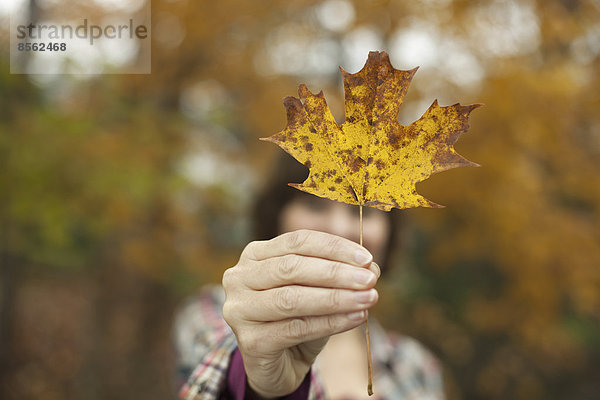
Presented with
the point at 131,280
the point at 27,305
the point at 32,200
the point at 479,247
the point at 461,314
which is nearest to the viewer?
the point at 32,200

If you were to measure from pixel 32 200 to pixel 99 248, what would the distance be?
129 inches

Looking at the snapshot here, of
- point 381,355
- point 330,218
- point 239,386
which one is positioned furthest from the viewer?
point 381,355

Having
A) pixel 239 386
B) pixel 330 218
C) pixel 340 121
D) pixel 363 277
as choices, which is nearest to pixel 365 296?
pixel 363 277

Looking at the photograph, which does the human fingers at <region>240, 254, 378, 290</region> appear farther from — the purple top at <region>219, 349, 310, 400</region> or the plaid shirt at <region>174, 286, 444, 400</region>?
the plaid shirt at <region>174, 286, 444, 400</region>

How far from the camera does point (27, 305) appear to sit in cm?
719

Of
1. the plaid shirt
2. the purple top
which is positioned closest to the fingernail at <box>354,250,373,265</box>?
the purple top

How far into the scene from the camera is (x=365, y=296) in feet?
2.52

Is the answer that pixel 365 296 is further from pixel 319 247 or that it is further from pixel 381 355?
pixel 381 355

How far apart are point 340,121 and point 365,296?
1745 mm

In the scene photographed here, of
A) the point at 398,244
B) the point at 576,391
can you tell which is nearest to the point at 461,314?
the point at 576,391

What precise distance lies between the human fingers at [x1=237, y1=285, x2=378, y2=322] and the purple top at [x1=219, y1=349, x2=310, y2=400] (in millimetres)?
303

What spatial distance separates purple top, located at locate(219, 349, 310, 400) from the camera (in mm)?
1062

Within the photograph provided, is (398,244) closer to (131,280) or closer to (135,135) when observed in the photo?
(135,135)

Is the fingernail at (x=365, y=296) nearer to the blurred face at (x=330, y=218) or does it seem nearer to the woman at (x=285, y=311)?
the woman at (x=285, y=311)
